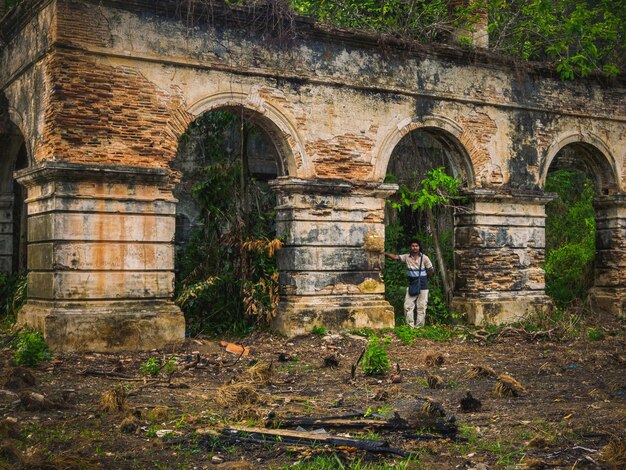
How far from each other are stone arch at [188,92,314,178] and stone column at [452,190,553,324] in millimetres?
3464

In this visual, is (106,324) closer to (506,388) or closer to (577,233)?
(506,388)

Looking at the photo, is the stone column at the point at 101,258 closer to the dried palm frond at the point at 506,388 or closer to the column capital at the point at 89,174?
the column capital at the point at 89,174

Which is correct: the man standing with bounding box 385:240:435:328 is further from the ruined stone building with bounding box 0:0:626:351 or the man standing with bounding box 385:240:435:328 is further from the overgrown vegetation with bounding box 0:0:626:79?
the overgrown vegetation with bounding box 0:0:626:79

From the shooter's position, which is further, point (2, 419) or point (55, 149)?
point (55, 149)

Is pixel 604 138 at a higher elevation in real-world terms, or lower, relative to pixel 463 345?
higher

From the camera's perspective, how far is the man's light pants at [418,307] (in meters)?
12.9

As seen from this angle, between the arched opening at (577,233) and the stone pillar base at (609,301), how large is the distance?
25 centimetres

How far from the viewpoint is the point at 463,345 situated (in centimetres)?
1146

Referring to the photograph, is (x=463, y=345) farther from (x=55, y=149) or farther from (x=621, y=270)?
(x=55, y=149)

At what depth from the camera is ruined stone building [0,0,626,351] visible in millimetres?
10125

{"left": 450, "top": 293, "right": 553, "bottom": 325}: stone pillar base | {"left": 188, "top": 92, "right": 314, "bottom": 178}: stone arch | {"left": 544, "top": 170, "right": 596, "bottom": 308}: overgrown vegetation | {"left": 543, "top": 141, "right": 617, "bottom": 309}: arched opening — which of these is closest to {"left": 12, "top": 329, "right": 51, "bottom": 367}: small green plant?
{"left": 188, "top": 92, "right": 314, "bottom": 178}: stone arch

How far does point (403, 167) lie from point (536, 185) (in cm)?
425

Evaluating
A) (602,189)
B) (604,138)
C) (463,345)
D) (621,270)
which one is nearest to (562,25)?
(604,138)

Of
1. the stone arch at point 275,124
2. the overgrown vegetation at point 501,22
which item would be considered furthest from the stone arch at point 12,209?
the overgrown vegetation at point 501,22
